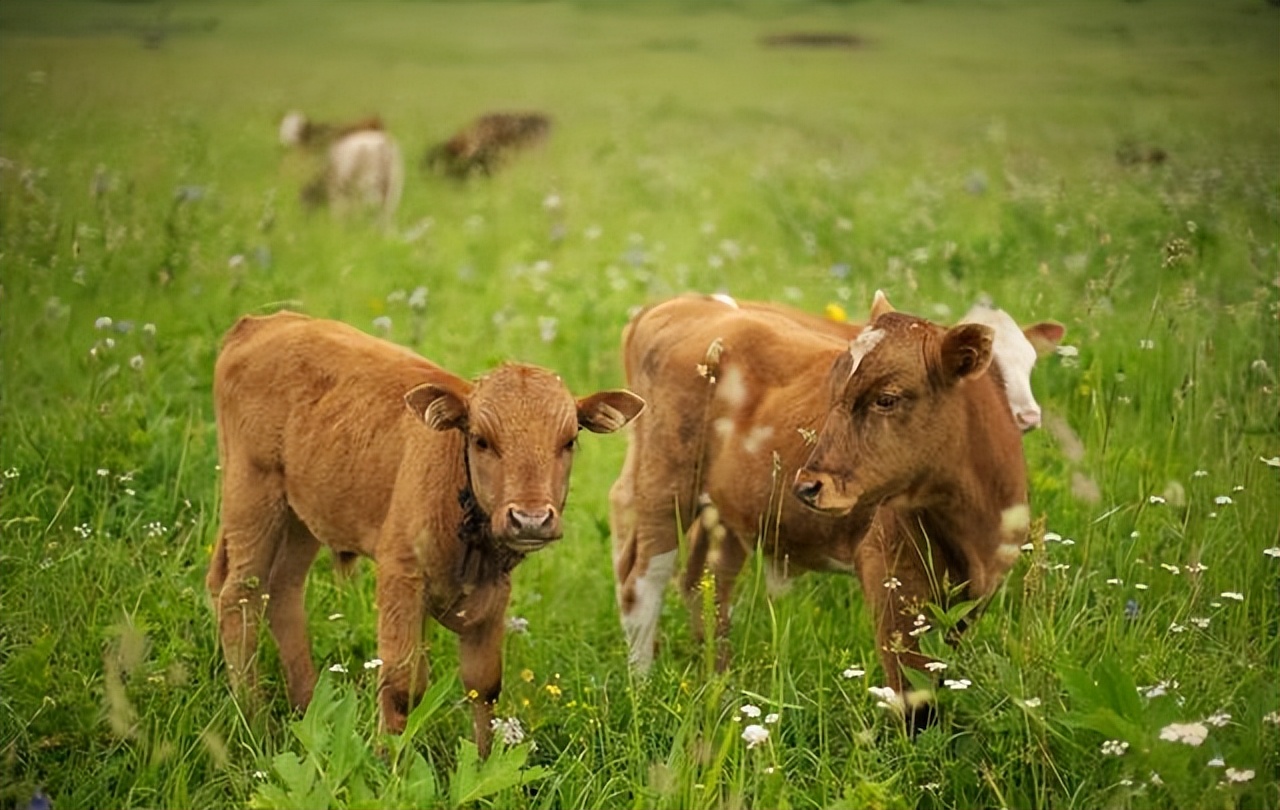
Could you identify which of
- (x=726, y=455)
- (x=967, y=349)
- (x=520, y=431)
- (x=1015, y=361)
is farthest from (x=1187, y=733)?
(x=726, y=455)

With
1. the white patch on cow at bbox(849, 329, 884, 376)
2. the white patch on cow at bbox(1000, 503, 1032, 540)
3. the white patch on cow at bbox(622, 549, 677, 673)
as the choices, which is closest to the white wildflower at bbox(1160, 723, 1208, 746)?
the white patch on cow at bbox(1000, 503, 1032, 540)

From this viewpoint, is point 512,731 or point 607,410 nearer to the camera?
point 512,731

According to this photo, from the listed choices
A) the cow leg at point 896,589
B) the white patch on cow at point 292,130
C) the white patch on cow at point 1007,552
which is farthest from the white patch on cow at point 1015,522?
the white patch on cow at point 292,130

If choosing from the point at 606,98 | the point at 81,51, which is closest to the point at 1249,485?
the point at 81,51

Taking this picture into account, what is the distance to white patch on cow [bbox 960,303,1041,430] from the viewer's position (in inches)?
210

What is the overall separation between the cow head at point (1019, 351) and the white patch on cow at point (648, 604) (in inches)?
60.8

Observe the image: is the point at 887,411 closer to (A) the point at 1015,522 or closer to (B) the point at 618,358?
(A) the point at 1015,522

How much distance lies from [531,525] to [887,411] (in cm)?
117

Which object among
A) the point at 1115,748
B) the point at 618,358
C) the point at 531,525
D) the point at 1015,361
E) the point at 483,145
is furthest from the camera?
the point at 483,145

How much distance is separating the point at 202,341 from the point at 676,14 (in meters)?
8.14

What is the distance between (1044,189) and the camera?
33.1ft

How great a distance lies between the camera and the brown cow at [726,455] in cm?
559

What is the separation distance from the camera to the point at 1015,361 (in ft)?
18.1

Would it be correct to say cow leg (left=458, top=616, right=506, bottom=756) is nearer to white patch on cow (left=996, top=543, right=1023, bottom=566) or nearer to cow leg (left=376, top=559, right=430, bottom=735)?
cow leg (left=376, top=559, right=430, bottom=735)
